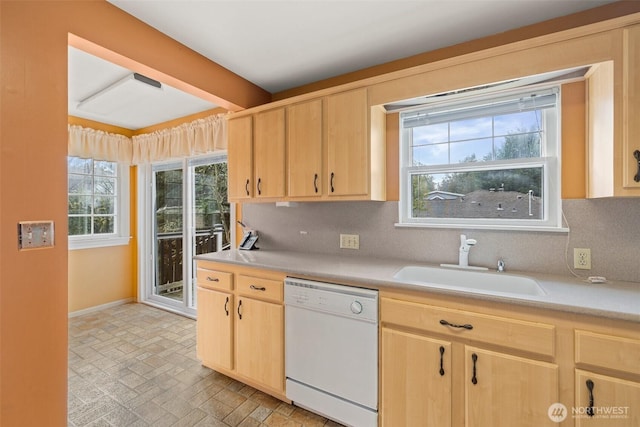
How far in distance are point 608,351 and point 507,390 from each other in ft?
1.41

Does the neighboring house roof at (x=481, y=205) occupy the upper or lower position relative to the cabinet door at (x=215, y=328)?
upper

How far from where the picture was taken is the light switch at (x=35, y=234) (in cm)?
133

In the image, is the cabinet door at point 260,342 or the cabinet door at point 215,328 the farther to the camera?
the cabinet door at point 215,328

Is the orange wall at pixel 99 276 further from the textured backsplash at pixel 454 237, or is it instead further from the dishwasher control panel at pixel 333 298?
the dishwasher control panel at pixel 333 298

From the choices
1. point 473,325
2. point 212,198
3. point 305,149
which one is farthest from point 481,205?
point 212,198

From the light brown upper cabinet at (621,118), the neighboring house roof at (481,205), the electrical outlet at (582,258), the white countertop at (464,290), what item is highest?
the light brown upper cabinet at (621,118)

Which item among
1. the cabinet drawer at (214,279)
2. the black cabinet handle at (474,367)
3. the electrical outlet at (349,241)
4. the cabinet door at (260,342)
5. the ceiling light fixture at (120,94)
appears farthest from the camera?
the ceiling light fixture at (120,94)

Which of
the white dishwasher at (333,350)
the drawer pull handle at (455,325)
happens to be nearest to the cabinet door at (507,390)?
the drawer pull handle at (455,325)

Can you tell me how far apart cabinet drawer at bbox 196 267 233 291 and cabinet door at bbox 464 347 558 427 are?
5.43ft

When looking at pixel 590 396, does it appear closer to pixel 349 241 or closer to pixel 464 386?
pixel 464 386

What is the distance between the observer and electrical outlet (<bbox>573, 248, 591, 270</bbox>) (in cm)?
167

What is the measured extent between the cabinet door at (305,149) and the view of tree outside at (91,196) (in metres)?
3.12

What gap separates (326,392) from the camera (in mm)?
1790

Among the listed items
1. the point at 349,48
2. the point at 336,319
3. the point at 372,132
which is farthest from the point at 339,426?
the point at 349,48
